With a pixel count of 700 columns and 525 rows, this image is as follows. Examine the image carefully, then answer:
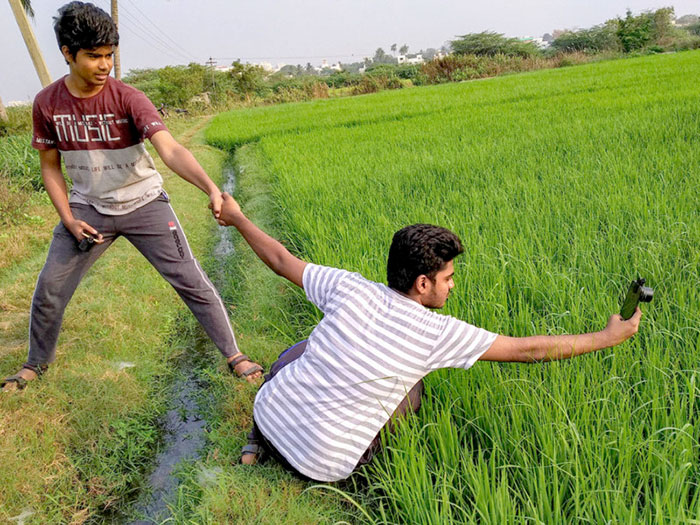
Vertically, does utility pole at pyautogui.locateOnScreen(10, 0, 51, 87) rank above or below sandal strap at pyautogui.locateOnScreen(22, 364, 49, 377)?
above

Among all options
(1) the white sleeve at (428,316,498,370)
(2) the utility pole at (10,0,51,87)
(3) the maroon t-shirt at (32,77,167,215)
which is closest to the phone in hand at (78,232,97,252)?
(3) the maroon t-shirt at (32,77,167,215)

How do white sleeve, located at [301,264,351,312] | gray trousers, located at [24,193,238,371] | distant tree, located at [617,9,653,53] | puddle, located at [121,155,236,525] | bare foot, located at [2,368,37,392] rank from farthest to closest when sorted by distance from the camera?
distant tree, located at [617,9,653,53] < bare foot, located at [2,368,37,392] < gray trousers, located at [24,193,238,371] < puddle, located at [121,155,236,525] < white sleeve, located at [301,264,351,312]

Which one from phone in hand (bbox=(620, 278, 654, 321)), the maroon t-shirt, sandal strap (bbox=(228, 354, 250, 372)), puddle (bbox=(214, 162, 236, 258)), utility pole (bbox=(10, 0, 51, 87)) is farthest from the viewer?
Result: utility pole (bbox=(10, 0, 51, 87))

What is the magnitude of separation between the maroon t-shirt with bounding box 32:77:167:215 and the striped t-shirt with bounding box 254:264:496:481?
3.45 ft

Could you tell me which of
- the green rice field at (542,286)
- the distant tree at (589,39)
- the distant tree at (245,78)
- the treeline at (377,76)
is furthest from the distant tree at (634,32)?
the green rice field at (542,286)

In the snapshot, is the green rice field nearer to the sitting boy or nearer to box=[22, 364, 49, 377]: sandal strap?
the sitting boy

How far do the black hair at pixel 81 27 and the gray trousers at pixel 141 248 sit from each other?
2.11 ft

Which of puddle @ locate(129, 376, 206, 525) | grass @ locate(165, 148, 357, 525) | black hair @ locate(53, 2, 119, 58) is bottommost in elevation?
puddle @ locate(129, 376, 206, 525)

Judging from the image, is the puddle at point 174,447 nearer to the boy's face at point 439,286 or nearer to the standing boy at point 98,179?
the standing boy at point 98,179

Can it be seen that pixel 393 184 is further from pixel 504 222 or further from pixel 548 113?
pixel 548 113

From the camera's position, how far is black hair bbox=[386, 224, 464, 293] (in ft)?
4.52

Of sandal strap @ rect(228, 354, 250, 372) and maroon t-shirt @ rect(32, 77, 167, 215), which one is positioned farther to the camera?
sandal strap @ rect(228, 354, 250, 372)

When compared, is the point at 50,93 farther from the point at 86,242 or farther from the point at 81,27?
the point at 86,242

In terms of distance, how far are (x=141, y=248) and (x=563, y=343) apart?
175 cm
